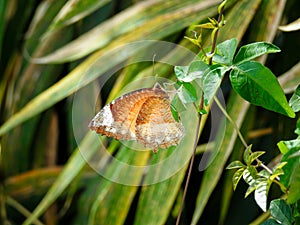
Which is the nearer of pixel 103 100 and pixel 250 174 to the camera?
pixel 250 174

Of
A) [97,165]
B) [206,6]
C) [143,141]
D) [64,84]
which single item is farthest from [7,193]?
[143,141]

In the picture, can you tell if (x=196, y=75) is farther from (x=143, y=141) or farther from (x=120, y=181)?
(x=120, y=181)

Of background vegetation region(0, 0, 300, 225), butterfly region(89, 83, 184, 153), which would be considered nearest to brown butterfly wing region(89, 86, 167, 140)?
butterfly region(89, 83, 184, 153)

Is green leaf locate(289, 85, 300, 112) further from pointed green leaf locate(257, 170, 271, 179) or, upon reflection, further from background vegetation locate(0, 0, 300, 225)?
background vegetation locate(0, 0, 300, 225)

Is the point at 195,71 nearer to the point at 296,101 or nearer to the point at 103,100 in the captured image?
the point at 296,101

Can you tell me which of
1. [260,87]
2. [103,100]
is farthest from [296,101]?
[103,100]

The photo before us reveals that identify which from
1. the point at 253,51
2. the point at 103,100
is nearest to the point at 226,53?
the point at 253,51

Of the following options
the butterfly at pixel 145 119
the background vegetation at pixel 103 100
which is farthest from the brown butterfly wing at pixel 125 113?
the background vegetation at pixel 103 100

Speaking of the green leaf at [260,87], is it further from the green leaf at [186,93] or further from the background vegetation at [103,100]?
the background vegetation at [103,100]
